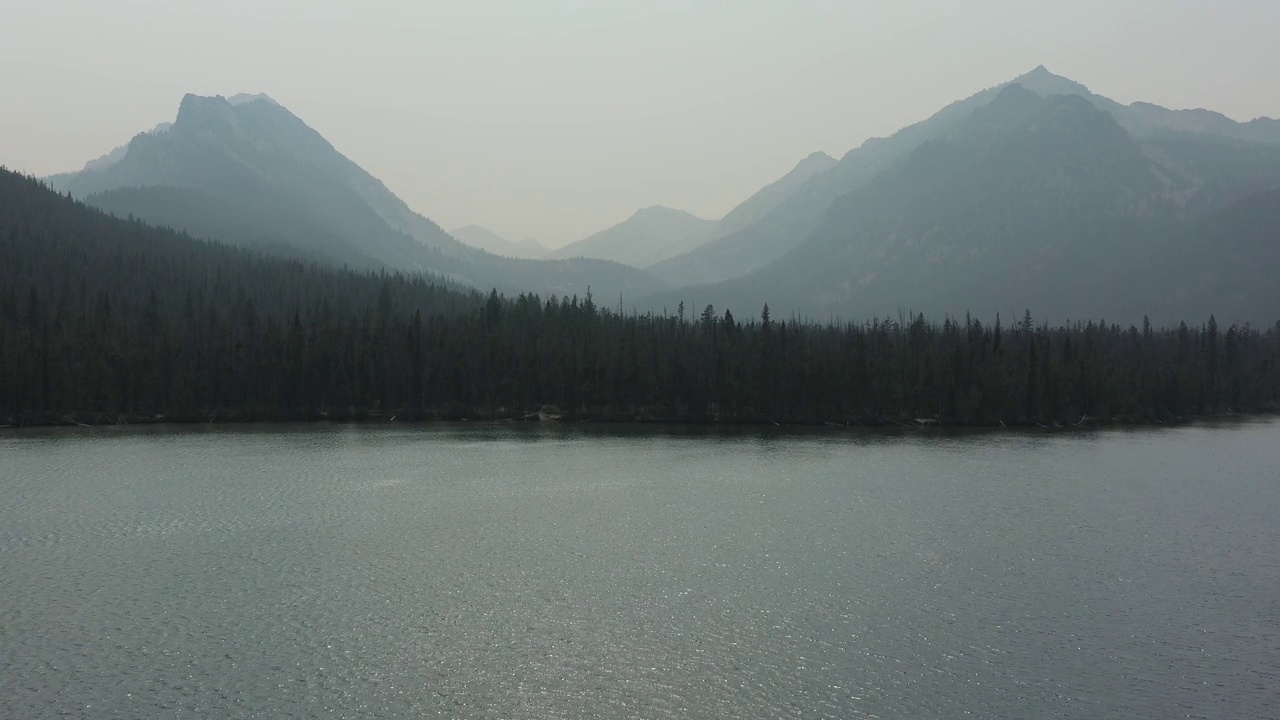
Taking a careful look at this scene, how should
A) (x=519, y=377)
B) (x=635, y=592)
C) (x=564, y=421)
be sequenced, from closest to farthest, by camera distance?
(x=635, y=592) < (x=564, y=421) < (x=519, y=377)

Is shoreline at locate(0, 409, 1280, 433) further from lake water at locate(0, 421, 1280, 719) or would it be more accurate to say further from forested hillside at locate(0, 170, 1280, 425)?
lake water at locate(0, 421, 1280, 719)

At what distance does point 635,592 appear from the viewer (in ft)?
157

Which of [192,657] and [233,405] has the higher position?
[233,405]

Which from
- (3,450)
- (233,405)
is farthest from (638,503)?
(233,405)

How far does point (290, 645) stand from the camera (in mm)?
39562

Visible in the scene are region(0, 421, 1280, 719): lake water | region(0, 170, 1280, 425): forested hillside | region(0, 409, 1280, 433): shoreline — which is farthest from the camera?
region(0, 170, 1280, 425): forested hillside

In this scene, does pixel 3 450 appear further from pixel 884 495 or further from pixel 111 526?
pixel 884 495

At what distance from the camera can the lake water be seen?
113 ft

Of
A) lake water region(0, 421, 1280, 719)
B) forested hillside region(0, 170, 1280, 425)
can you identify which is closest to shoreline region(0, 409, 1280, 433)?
forested hillside region(0, 170, 1280, 425)

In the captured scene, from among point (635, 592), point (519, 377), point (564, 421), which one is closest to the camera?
point (635, 592)

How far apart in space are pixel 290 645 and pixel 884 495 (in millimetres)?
53768

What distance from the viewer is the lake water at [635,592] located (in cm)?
3434

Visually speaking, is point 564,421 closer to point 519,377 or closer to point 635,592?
point 519,377

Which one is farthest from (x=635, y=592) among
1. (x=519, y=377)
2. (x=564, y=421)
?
(x=519, y=377)
